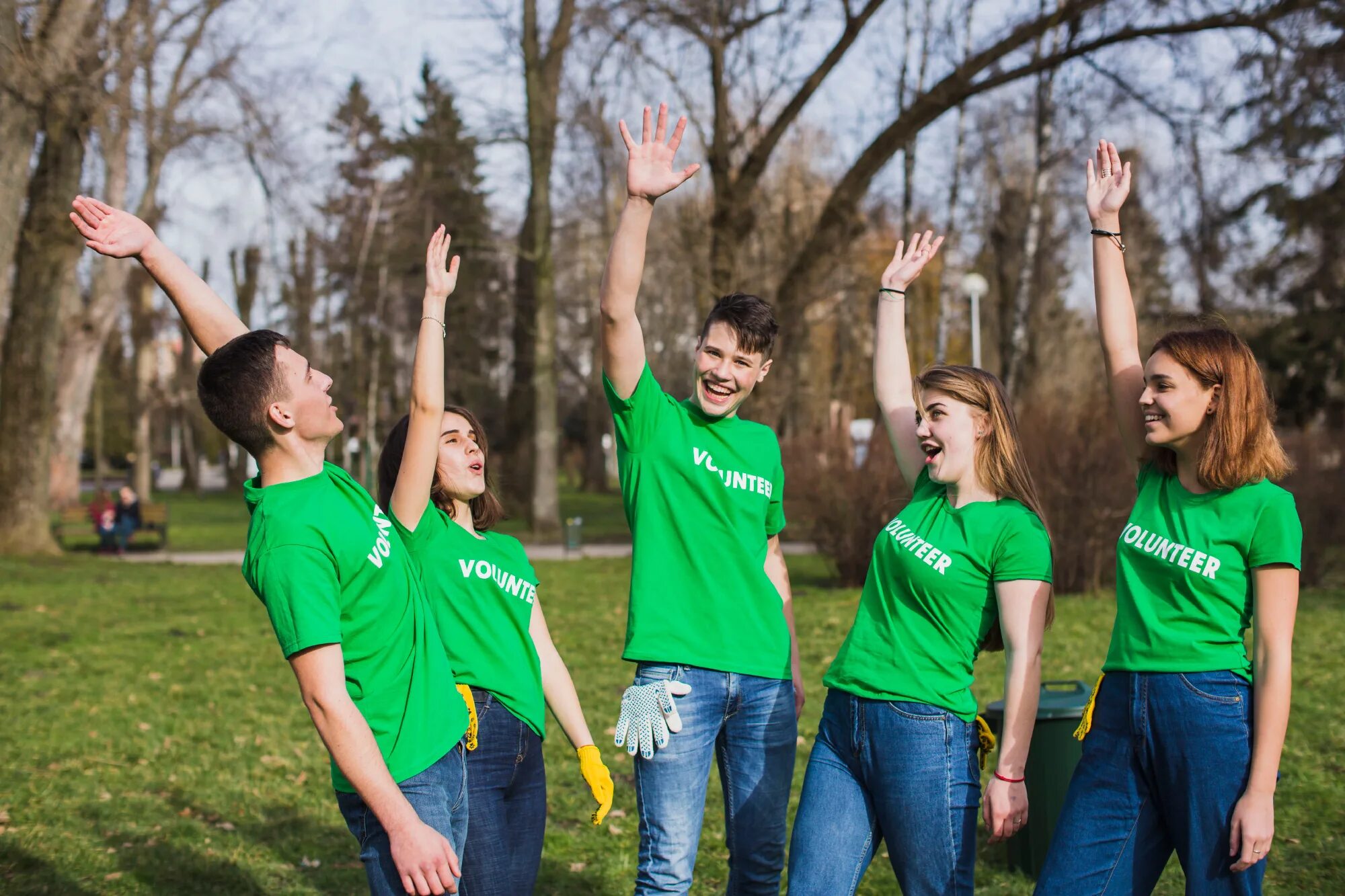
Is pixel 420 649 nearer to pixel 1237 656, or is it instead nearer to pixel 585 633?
pixel 1237 656

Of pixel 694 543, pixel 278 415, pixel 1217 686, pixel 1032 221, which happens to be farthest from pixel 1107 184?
pixel 1032 221

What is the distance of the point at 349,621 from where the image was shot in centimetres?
256

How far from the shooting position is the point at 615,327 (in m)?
3.27

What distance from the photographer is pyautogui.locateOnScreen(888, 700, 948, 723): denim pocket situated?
10.0ft

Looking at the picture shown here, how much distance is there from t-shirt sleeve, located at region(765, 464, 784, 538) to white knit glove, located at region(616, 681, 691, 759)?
0.61 meters

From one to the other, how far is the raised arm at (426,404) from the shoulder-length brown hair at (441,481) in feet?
0.29

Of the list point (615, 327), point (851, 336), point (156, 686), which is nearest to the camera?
point (615, 327)

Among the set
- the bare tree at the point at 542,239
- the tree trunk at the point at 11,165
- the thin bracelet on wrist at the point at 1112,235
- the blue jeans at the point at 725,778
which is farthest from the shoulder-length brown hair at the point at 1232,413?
the bare tree at the point at 542,239

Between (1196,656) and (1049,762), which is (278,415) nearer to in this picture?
(1196,656)

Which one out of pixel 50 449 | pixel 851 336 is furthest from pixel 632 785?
pixel 851 336

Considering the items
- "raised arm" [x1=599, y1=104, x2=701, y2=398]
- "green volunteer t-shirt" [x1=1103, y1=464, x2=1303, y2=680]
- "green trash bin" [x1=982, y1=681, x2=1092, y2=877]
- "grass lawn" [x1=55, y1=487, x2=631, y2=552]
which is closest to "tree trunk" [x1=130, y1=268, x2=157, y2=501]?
"grass lawn" [x1=55, y1=487, x2=631, y2=552]

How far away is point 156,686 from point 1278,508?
856 cm

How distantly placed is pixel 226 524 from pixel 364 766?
30.8 metres

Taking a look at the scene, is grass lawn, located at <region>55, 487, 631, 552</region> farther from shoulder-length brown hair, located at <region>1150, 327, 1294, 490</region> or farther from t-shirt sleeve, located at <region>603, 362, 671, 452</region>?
shoulder-length brown hair, located at <region>1150, 327, 1294, 490</region>
